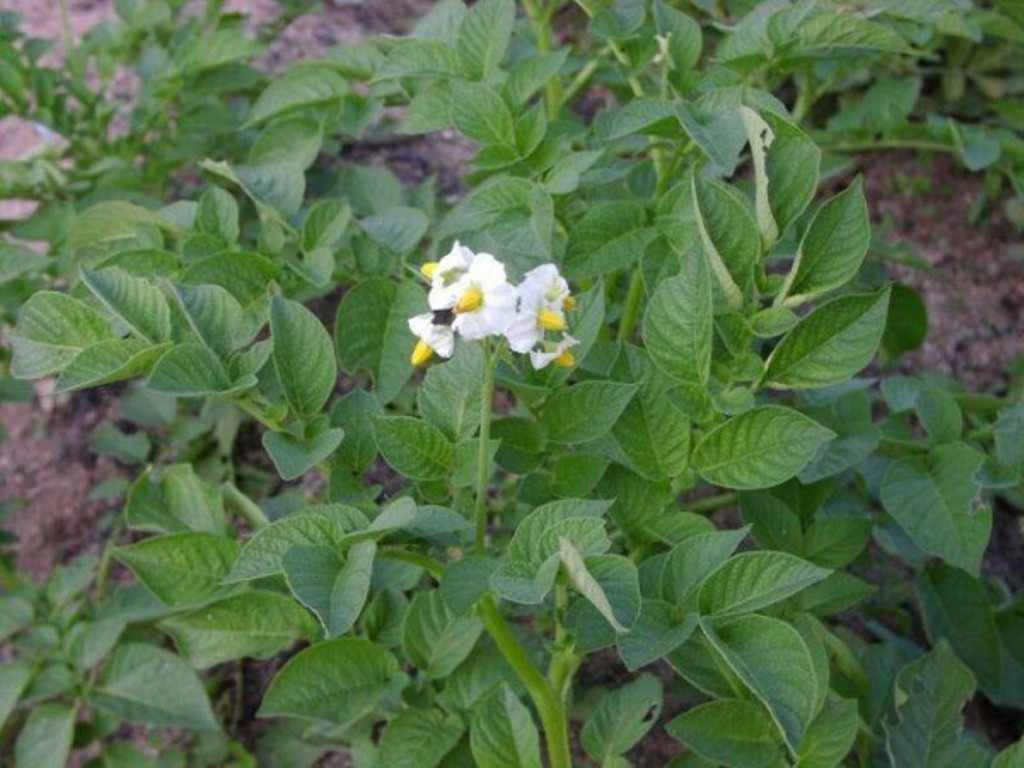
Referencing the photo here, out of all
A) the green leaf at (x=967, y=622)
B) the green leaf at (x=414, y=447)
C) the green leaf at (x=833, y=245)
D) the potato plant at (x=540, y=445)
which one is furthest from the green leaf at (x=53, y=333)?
the green leaf at (x=967, y=622)

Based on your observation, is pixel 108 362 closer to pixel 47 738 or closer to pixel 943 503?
pixel 47 738

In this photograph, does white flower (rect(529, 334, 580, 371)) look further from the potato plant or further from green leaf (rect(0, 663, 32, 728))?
green leaf (rect(0, 663, 32, 728))

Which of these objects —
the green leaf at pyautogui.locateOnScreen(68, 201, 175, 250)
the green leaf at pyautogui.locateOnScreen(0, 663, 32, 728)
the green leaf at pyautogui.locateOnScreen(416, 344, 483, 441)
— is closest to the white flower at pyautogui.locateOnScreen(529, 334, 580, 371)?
the green leaf at pyautogui.locateOnScreen(416, 344, 483, 441)

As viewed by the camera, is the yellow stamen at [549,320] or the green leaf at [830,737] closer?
the yellow stamen at [549,320]

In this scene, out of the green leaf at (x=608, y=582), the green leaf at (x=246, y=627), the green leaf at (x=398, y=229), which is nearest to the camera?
the green leaf at (x=608, y=582)

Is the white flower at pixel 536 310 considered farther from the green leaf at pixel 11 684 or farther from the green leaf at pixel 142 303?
the green leaf at pixel 11 684
